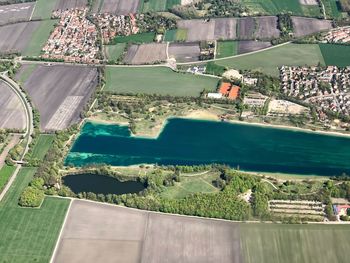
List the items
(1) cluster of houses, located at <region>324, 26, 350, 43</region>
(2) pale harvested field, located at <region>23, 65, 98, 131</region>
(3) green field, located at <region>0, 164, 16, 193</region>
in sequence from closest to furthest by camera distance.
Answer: (3) green field, located at <region>0, 164, 16, 193</region>, (2) pale harvested field, located at <region>23, 65, 98, 131</region>, (1) cluster of houses, located at <region>324, 26, 350, 43</region>

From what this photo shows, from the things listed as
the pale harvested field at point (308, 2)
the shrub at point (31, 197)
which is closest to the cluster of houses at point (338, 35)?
the pale harvested field at point (308, 2)

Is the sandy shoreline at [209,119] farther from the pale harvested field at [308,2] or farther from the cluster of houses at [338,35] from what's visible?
the pale harvested field at [308,2]

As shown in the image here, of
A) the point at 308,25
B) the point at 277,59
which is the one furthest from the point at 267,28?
the point at 277,59

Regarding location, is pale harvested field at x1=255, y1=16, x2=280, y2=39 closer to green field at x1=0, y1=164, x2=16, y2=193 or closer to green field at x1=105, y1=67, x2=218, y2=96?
green field at x1=105, y1=67, x2=218, y2=96

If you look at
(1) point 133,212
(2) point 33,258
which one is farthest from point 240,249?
(2) point 33,258

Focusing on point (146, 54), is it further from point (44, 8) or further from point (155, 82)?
point (44, 8)

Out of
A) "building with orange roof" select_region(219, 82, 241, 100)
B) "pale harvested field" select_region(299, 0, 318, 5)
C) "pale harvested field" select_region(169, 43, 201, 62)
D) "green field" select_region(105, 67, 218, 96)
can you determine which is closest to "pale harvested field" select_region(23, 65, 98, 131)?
"green field" select_region(105, 67, 218, 96)

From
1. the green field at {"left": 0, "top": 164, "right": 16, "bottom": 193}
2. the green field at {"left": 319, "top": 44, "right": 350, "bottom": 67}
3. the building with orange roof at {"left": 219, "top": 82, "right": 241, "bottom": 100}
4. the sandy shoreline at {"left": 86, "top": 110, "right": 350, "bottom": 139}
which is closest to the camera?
the green field at {"left": 0, "top": 164, "right": 16, "bottom": 193}
